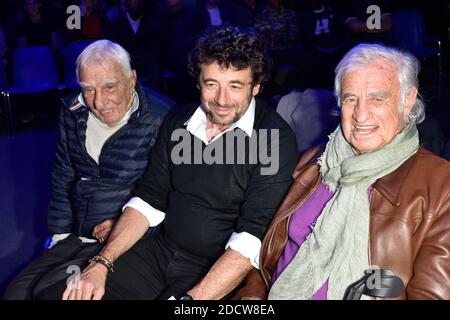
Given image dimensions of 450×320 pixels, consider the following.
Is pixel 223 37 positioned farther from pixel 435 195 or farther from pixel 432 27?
pixel 432 27

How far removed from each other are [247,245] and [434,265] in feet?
2.09

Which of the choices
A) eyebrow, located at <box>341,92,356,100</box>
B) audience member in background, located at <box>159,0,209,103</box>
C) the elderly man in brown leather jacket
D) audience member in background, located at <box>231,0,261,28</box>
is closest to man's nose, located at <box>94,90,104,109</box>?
the elderly man in brown leather jacket

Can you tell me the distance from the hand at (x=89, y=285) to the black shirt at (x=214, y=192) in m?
0.32

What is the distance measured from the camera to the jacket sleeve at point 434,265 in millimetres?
1612

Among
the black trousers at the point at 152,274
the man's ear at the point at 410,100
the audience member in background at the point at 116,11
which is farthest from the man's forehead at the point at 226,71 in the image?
the audience member in background at the point at 116,11

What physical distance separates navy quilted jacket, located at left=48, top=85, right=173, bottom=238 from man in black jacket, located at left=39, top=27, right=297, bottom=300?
0.14 metres

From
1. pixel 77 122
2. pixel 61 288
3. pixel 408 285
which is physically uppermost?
pixel 77 122

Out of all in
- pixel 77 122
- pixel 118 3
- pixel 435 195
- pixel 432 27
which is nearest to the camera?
pixel 435 195

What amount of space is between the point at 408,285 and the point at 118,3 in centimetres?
670

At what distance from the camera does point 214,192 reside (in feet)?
6.98

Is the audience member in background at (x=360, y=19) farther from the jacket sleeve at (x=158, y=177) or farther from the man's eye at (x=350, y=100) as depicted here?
the man's eye at (x=350, y=100)

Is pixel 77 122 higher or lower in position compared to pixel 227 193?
higher

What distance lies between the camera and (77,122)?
2514 millimetres
